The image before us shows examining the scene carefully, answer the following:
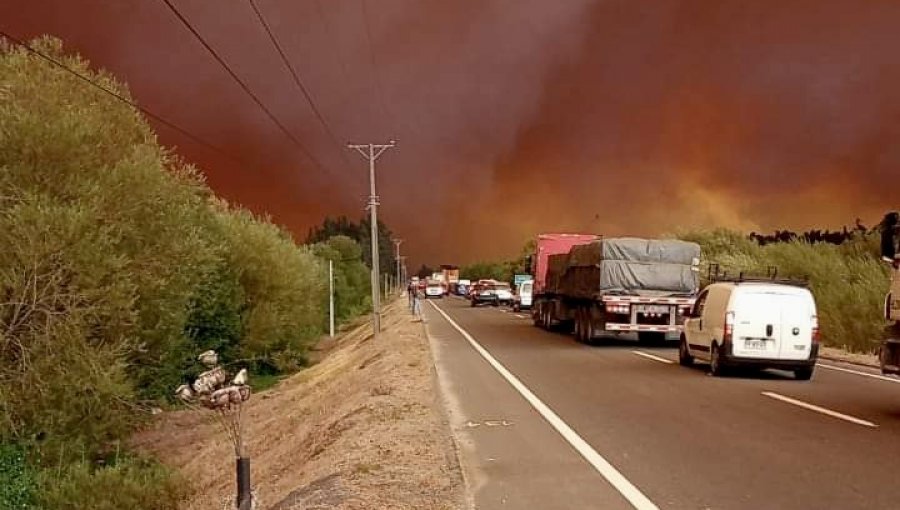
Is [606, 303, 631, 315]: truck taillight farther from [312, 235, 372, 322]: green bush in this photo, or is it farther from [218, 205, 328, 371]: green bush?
[312, 235, 372, 322]: green bush

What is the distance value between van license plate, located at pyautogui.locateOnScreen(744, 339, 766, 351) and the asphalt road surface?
626 millimetres

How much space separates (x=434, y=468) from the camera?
9.48 meters

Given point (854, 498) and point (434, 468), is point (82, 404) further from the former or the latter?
point (854, 498)

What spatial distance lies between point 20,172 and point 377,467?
530 inches

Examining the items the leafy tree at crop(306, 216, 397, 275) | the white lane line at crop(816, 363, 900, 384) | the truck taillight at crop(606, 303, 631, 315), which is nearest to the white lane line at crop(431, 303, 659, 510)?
the white lane line at crop(816, 363, 900, 384)

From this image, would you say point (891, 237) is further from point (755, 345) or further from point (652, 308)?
point (652, 308)

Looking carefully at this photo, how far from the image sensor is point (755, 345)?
59.9 feet

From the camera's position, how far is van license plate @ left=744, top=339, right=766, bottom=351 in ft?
59.9

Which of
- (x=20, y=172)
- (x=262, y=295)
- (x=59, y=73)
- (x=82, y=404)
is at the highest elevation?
(x=59, y=73)

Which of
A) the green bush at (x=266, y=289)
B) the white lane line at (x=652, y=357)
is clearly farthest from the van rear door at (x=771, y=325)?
the green bush at (x=266, y=289)

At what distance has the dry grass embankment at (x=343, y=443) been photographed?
8.68 m

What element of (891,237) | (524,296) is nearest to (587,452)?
(891,237)

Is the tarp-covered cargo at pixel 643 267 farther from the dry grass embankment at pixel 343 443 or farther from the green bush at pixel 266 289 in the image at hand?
the green bush at pixel 266 289

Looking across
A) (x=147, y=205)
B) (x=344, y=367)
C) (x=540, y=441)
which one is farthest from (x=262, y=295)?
(x=540, y=441)
